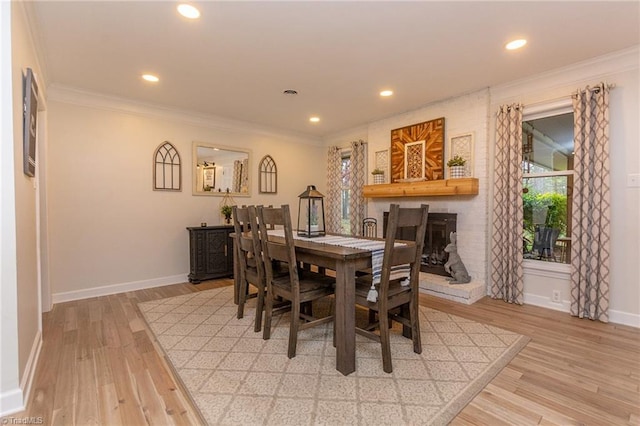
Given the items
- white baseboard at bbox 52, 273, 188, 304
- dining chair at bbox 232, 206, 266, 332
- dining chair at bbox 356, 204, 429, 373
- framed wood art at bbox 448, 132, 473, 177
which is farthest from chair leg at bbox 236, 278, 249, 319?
framed wood art at bbox 448, 132, 473, 177

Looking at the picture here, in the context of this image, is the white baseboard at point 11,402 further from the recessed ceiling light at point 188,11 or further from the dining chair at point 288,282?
the recessed ceiling light at point 188,11

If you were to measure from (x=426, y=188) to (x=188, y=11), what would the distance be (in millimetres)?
3119

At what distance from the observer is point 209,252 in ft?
14.3

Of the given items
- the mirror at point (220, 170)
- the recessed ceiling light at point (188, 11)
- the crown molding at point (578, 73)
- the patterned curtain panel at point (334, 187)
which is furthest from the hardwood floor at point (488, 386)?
the patterned curtain panel at point (334, 187)

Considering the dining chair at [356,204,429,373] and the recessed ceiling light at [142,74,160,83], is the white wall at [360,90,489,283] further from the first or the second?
the recessed ceiling light at [142,74,160,83]

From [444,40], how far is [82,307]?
4.38 meters

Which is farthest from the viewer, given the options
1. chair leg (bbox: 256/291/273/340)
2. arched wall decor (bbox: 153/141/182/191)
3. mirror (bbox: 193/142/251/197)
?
mirror (bbox: 193/142/251/197)

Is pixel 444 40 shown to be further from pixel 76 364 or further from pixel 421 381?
pixel 76 364

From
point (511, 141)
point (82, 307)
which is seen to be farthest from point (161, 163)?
point (511, 141)

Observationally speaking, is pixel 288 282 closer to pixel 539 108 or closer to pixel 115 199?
pixel 115 199

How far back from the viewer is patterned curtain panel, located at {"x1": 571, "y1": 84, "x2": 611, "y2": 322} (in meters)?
2.82

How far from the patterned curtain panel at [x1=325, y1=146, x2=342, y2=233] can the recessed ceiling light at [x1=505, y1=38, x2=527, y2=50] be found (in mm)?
3369

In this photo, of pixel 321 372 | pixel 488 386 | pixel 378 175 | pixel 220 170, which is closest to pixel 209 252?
pixel 220 170

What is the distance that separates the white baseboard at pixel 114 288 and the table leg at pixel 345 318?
313 cm
